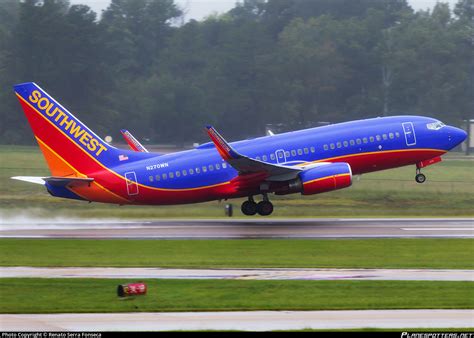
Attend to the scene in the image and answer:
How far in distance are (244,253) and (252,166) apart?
11.2m

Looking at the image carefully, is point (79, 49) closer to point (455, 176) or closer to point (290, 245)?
point (455, 176)

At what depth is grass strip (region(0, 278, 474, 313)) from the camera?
22312 millimetres

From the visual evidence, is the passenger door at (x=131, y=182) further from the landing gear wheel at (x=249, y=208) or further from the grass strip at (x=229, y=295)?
the grass strip at (x=229, y=295)

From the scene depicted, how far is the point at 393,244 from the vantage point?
114 ft

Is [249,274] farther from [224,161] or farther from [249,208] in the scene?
[249,208]

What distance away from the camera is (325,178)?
43.1 m

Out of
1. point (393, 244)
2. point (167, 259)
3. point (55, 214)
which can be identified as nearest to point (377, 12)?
point (55, 214)

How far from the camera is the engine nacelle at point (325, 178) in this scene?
1697 inches

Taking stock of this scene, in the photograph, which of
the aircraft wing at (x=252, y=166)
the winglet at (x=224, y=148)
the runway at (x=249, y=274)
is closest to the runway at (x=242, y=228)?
the aircraft wing at (x=252, y=166)

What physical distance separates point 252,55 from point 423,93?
41.7ft

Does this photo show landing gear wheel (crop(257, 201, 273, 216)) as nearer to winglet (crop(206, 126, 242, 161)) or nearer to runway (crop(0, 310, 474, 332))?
winglet (crop(206, 126, 242, 161))

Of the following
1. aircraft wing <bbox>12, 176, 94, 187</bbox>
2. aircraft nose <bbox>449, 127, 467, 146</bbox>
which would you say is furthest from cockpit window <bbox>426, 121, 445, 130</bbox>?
aircraft wing <bbox>12, 176, 94, 187</bbox>

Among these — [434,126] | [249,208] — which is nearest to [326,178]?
[249,208]

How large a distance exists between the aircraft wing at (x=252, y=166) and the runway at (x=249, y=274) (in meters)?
13.7
